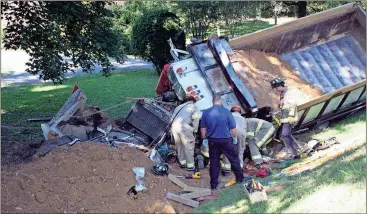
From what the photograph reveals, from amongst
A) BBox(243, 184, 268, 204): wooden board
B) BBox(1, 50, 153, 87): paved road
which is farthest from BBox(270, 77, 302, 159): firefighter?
BBox(1, 50, 153, 87): paved road

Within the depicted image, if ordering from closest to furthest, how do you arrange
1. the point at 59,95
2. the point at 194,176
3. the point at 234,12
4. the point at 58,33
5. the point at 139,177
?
the point at 139,177
the point at 194,176
the point at 58,33
the point at 59,95
the point at 234,12

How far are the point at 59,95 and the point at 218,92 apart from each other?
8.14 m

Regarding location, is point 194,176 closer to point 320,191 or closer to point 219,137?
point 219,137

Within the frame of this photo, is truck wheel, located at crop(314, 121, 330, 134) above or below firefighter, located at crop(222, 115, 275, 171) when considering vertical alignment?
below

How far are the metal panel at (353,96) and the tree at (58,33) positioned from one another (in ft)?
17.1

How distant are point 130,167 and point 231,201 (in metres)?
1.79

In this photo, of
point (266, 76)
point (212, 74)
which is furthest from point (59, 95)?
point (266, 76)

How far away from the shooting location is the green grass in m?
12.3

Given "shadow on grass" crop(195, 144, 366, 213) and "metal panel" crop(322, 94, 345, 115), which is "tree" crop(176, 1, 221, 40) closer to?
"metal panel" crop(322, 94, 345, 115)

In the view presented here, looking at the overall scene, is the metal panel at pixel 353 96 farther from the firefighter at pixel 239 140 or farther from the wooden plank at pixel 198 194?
the wooden plank at pixel 198 194

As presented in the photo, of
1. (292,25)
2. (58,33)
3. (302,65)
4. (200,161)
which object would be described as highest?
(58,33)

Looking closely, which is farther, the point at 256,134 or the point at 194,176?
the point at 256,134

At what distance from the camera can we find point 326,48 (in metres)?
11.5

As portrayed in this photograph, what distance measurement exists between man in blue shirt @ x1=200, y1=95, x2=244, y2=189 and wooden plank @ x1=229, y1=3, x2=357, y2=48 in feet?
9.32
